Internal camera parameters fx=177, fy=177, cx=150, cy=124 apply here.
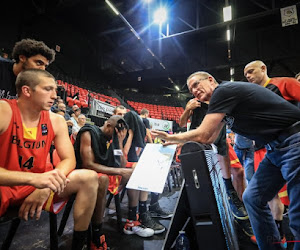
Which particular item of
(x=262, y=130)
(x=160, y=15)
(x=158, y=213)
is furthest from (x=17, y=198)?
(x=160, y=15)

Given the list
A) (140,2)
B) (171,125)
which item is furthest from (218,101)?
(171,125)

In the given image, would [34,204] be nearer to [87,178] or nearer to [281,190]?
[87,178]

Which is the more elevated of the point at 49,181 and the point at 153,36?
the point at 153,36

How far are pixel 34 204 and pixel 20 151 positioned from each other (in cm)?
38

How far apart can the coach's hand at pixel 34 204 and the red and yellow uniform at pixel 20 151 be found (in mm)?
89

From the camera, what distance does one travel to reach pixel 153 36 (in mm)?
11430

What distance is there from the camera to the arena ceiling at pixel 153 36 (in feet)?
29.6

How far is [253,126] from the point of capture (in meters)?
1.30

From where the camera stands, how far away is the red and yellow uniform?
1093 millimetres

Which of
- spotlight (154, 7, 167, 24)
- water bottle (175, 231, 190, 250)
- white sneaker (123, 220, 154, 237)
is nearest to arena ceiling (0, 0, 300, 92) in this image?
spotlight (154, 7, 167, 24)

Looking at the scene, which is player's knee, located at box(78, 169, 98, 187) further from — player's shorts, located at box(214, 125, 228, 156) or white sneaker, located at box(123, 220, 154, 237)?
player's shorts, located at box(214, 125, 228, 156)

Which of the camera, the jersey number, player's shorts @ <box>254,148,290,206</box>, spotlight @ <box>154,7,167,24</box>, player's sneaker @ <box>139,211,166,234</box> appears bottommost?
player's sneaker @ <box>139,211,166,234</box>

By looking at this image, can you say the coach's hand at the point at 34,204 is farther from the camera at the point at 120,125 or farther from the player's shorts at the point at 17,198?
the camera at the point at 120,125

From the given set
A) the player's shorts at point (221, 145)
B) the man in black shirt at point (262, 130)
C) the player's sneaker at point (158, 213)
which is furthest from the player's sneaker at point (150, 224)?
the player's shorts at point (221, 145)
